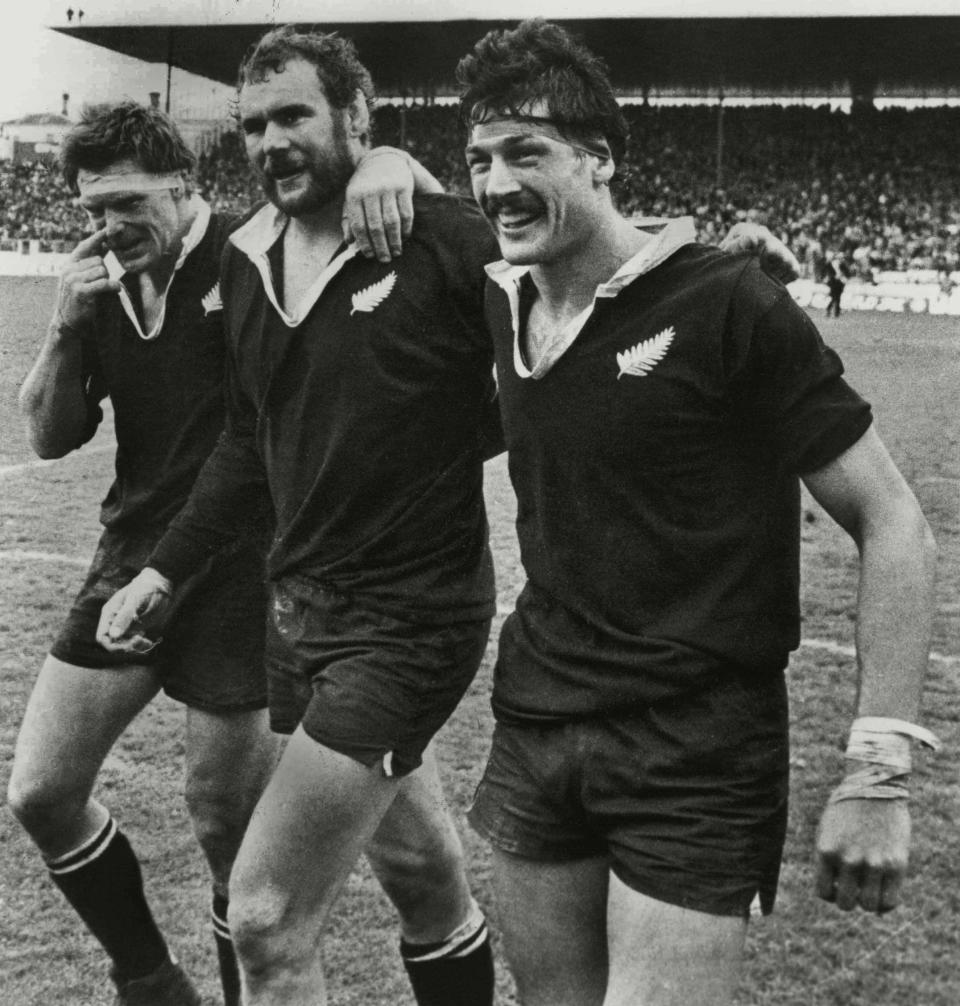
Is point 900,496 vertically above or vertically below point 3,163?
below

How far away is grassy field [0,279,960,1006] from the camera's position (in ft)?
11.5

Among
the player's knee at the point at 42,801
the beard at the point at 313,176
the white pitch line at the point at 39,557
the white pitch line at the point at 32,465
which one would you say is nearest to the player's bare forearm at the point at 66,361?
the beard at the point at 313,176

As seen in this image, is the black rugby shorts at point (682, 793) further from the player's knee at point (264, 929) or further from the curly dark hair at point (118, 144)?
the curly dark hair at point (118, 144)

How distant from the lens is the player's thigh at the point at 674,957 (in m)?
2.11

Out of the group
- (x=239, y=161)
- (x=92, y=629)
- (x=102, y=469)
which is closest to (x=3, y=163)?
(x=239, y=161)

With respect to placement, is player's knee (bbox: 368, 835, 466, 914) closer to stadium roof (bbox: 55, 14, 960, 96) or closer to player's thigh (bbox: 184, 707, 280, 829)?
player's thigh (bbox: 184, 707, 280, 829)

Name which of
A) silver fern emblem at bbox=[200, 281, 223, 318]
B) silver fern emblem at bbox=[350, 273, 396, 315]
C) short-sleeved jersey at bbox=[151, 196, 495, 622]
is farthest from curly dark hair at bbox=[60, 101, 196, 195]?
silver fern emblem at bbox=[350, 273, 396, 315]

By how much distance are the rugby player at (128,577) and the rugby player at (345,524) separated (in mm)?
247

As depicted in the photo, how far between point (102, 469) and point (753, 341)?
27.7 ft

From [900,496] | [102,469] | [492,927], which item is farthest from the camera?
[102,469]

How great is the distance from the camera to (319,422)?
2900 millimetres

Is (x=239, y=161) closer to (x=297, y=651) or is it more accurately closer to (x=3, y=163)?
(x=3, y=163)

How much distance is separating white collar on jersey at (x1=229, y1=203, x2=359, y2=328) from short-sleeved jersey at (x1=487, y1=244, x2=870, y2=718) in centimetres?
76

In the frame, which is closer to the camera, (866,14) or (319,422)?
(319,422)
